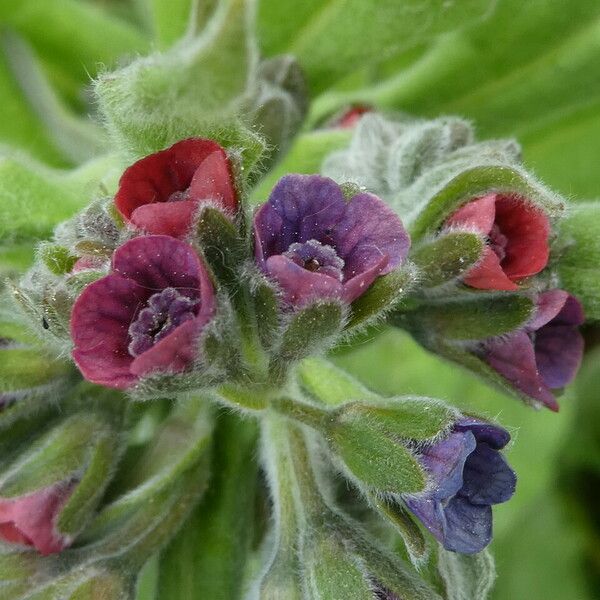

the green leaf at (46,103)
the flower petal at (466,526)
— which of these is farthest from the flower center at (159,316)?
the green leaf at (46,103)

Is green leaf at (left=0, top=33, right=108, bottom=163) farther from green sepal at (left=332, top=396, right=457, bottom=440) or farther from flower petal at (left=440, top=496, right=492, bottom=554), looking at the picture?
flower petal at (left=440, top=496, right=492, bottom=554)

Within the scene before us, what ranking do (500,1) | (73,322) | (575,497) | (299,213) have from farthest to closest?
(575,497) < (500,1) < (299,213) < (73,322)

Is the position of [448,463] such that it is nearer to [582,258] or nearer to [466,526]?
[466,526]

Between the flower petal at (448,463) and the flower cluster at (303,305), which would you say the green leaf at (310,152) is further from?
the flower petal at (448,463)

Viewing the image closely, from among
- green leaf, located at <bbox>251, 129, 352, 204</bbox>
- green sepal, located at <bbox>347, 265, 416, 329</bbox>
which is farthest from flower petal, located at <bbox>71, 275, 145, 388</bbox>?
green leaf, located at <bbox>251, 129, 352, 204</bbox>

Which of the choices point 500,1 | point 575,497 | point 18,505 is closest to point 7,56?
point 500,1

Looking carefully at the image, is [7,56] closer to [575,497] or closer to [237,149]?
[237,149]
